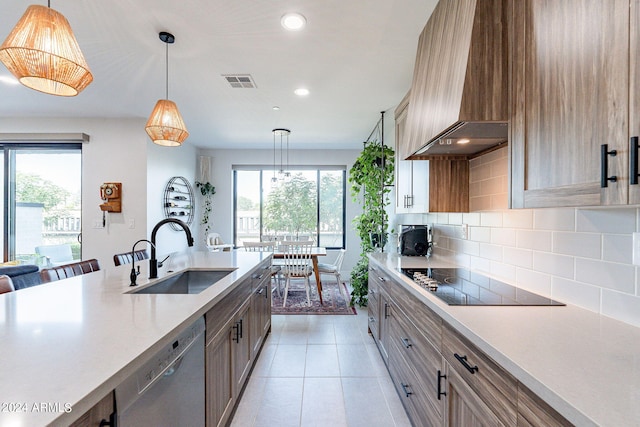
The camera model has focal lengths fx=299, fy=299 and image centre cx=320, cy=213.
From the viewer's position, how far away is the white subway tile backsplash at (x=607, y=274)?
3.51ft

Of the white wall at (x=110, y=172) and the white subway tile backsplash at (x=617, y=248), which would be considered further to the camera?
the white wall at (x=110, y=172)

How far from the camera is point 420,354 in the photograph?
5.24 feet

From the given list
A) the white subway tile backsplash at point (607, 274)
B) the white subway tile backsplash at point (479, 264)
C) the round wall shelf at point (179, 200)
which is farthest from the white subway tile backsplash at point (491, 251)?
the round wall shelf at point (179, 200)

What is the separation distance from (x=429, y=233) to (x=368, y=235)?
1.37 metres

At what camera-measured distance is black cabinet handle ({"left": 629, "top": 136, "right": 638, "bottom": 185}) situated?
72 cm

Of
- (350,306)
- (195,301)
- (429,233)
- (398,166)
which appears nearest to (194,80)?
(398,166)

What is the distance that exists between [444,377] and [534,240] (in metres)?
0.84

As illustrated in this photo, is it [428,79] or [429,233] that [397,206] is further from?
[428,79]

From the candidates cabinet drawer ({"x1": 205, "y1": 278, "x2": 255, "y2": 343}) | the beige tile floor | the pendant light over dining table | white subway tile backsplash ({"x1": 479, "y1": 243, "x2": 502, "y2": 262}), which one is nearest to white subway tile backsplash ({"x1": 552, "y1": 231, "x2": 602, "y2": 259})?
white subway tile backsplash ({"x1": 479, "y1": 243, "x2": 502, "y2": 262})

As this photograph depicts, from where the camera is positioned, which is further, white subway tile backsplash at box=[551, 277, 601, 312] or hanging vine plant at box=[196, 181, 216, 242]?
hanging vine plant at box=[196, 181, 216, 242]

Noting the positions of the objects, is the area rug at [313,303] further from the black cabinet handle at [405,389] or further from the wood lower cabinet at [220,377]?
the wood lower cabinet at [220,377]

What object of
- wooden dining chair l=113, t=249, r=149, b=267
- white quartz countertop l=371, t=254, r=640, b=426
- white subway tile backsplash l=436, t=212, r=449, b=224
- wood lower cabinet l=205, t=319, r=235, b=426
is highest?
white subway tile backsplash l=436, t=212, r=449, b=224

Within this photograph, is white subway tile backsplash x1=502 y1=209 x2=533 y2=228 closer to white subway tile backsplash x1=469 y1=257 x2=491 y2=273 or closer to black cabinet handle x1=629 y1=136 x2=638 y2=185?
white subway tile backsplash x1=469 y1=257 x2=491 y2=273

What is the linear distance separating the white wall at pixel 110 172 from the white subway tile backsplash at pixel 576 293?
4544mm
